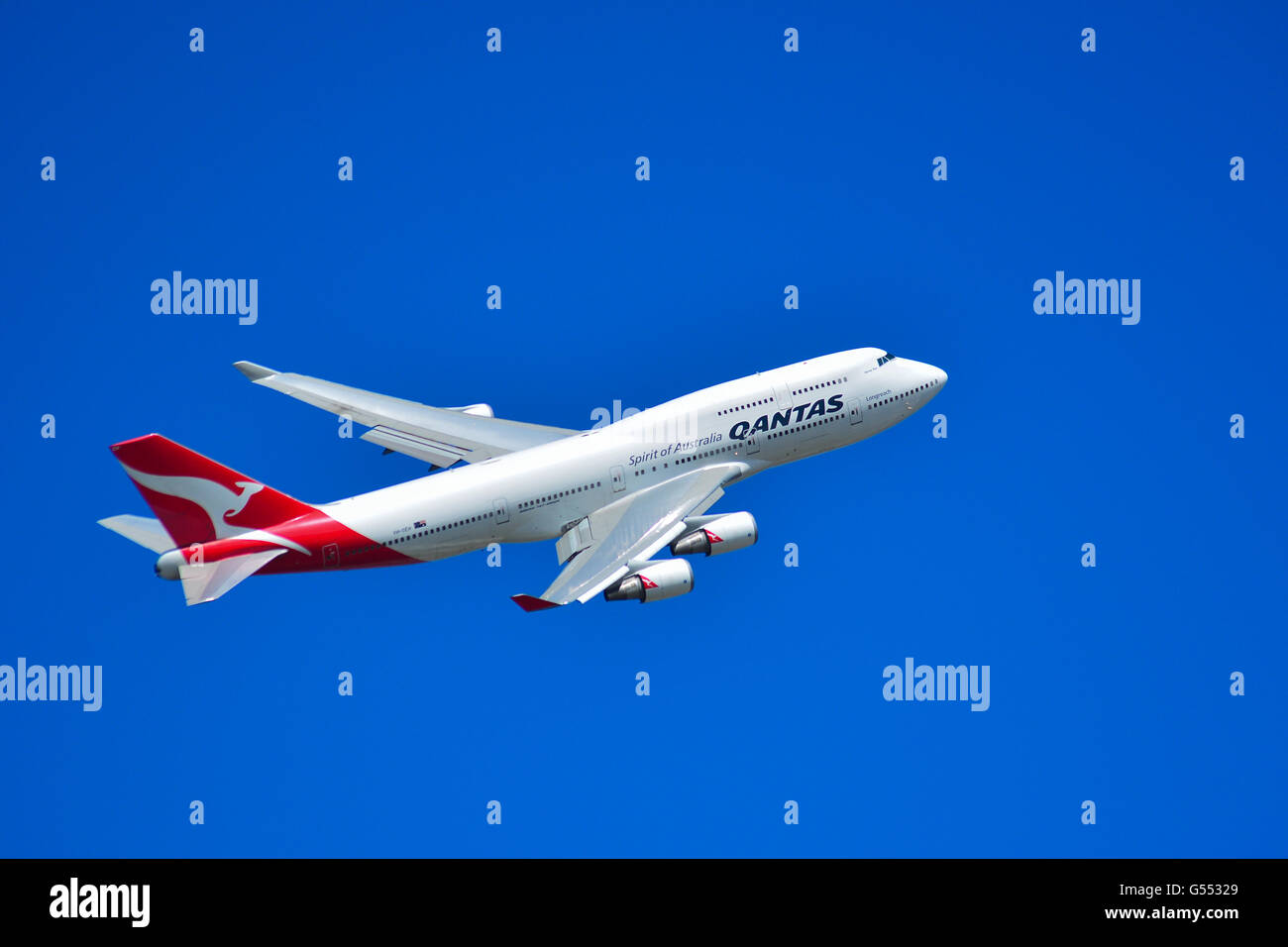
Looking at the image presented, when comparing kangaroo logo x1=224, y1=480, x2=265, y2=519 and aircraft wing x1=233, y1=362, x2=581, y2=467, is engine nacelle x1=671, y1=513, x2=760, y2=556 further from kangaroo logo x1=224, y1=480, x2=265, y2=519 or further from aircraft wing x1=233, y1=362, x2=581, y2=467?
kangaroo logo x1=224, y1=480, x2=265, y2=519

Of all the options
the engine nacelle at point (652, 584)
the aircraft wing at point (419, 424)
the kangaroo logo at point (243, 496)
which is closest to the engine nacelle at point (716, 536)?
the engine nacelle at point (652, 584)

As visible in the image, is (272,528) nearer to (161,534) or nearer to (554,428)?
(161,534)

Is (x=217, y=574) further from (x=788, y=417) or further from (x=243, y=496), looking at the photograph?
(x=788, y=417)

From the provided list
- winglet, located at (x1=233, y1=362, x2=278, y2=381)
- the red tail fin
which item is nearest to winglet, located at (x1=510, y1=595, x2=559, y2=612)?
the red tail fin

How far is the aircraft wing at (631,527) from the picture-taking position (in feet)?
201

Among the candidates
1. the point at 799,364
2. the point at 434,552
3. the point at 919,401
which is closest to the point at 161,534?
the point at 434,552

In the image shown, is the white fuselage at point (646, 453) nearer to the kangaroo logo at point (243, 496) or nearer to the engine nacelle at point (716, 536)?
the engine nacelle at point (716, 536)

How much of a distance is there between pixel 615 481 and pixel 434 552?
6787 mm

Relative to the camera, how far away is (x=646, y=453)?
64.6 meters

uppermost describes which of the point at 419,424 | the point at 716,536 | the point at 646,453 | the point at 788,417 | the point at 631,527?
the point at 419,424

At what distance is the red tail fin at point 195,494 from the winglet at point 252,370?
8.28 m

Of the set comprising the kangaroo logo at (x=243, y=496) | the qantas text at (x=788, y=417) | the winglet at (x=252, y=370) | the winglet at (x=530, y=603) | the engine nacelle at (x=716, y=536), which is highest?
the winglet at (x=252, y=370)

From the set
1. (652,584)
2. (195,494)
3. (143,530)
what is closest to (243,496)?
(195,494)

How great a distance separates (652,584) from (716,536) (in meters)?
3.72
